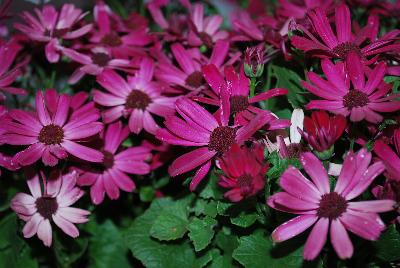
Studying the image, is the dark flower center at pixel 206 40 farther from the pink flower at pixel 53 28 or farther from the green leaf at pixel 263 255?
the green leaf at pixel 263 255

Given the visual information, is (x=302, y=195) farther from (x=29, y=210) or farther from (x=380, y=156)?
(x=29, y=210)

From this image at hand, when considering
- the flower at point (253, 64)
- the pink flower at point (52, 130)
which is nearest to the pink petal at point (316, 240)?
the flower at point (253, 64)

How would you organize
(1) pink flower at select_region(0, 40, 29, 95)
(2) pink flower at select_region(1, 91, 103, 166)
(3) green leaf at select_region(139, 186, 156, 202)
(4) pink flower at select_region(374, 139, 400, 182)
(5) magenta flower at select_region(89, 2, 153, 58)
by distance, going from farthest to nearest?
(5) magenta flower at select_region(89, 2, 153, 58), (3) green leaf at select_region(139, 186, 156, 202), (1) pink flower at select_region(0, 40, 29, 95), (2) pink flower at select_region(1, 91, 103, 166), (4) pink flower at select_region(374, 139, 400, 182)

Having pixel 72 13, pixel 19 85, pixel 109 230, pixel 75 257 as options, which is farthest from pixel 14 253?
pixel 72 13

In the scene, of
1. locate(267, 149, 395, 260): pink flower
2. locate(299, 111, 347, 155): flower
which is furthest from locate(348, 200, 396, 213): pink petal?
locate(299, 111, 347, 155): flower

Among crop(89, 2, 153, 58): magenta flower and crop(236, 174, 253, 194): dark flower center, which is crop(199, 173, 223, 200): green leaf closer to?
crop(236, 174, 253, 194): dark flower center

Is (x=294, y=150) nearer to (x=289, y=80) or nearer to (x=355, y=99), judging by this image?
(x=355, y=99)
